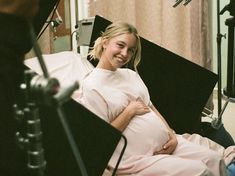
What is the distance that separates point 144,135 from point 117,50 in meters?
0.44

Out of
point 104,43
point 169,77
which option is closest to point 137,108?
point 104,43

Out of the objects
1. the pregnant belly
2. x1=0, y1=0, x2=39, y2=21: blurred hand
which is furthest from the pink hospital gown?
x1=0, y1=0, x2=39, y2=21: blurred hand

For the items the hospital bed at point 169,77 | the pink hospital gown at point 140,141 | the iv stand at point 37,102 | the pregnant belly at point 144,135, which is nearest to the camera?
the iv stand at point 37,102

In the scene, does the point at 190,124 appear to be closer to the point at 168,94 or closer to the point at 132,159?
the point at 168,94

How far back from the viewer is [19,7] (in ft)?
1.99

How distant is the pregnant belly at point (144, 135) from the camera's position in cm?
172

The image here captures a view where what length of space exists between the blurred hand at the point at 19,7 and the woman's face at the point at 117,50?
124 centimetres

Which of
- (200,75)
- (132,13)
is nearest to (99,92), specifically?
(200,75)

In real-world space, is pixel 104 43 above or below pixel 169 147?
above

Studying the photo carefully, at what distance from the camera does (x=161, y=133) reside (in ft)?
5.78

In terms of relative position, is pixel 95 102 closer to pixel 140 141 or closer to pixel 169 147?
pixel 140 141

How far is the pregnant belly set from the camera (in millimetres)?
1718

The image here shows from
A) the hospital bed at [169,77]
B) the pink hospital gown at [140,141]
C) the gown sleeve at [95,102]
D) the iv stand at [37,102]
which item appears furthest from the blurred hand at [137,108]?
the iv stand at [37,102]

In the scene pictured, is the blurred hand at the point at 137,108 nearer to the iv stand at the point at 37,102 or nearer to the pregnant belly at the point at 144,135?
the pregnant belly at the point at 144,135
